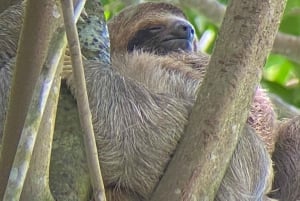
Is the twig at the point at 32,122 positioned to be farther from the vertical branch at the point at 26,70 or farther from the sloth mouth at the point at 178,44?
the sloth mouth at the point at 178,44

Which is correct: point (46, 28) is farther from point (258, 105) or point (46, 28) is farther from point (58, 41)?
point (258, 105)

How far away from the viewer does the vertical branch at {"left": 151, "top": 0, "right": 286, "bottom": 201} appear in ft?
6.64

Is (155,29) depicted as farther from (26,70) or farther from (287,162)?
(26,70)

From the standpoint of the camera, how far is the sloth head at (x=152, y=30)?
3.35m

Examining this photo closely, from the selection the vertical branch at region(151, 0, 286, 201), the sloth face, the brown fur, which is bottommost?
the brown fur

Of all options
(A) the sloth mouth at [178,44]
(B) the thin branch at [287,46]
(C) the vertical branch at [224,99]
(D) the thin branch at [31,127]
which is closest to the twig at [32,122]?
(D) the thin branch at [31,127]

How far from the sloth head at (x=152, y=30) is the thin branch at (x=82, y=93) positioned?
66.6 inches

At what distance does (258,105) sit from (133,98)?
624mm

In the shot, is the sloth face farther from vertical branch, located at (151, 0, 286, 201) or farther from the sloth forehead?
vertical branch, located at (151, 0, 286, 201)

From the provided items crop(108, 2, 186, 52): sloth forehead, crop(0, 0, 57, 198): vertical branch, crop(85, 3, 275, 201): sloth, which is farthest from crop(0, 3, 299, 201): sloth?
crop(0, 0, 57, 198): vertical branch

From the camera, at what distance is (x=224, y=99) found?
203 centimetres

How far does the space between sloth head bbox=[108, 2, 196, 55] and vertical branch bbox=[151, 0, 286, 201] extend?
120cm

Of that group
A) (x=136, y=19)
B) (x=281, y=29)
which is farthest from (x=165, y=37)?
(x=281, y=29)

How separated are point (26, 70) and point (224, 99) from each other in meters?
0.56
